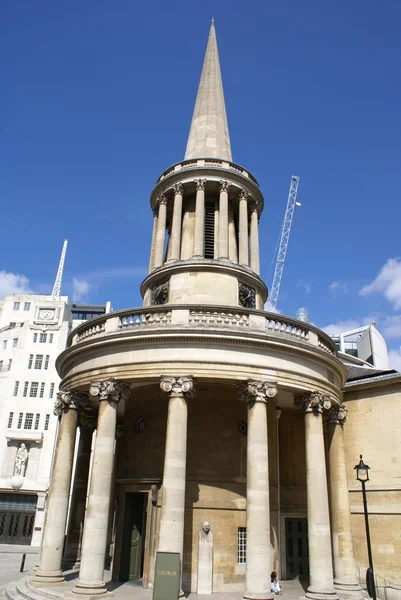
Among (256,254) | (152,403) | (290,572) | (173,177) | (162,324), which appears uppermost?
(173,177)

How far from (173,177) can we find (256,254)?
692 centimetres

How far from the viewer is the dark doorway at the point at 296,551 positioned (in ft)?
83.4

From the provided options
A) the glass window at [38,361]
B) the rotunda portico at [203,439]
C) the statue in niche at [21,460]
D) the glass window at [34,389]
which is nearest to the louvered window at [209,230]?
the rotunda portico at [203,439]

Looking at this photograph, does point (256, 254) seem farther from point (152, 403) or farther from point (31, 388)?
point (31, 388)

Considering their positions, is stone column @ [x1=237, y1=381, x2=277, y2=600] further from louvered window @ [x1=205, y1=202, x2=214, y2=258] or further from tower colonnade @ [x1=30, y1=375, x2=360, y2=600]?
louvered window @ [x1=205, y1=202, x2=214, y2=258]

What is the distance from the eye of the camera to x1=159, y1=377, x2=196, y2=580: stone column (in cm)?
1802

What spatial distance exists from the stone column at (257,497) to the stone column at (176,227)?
10760mm

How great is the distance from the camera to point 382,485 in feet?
83.5

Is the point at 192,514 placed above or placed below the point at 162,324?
below

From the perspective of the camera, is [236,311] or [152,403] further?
[152,403]

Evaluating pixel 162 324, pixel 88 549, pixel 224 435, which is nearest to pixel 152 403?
pixel 224 435

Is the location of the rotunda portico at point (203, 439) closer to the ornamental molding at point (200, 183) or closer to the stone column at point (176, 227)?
the stone column at point (176, 227)

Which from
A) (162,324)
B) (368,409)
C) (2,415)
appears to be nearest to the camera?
(162,324)

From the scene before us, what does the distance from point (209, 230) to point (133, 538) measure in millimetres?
17346
